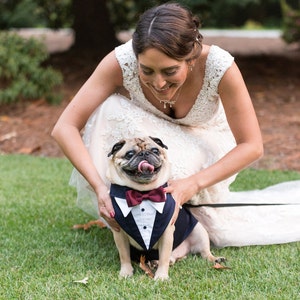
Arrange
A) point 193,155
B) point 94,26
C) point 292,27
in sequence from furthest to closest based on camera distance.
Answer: point 292,27 → point 94,26 → point 193,155

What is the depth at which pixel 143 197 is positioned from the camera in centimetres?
331

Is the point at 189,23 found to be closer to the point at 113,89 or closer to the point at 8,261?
the point at 113,89

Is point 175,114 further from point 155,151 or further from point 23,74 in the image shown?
point 23,74

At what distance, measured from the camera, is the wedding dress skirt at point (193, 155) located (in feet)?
12.9

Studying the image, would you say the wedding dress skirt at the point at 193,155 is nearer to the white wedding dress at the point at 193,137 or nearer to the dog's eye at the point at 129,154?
the white wedding dress at the point at 193,137

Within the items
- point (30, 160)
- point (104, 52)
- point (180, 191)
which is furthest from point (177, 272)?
point (104, 52)

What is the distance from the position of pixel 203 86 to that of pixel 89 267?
1259mm

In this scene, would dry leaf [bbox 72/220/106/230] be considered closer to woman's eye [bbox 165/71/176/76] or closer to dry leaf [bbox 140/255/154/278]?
dry leaf [bbox 140/255/154/278]

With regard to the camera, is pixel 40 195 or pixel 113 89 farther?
pixel 40 195

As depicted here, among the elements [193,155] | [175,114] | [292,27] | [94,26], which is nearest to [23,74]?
[94,26]

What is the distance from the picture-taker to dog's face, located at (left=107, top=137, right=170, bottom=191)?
321 cm

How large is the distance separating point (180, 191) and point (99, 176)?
0.47 metres

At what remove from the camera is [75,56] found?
12.3 m

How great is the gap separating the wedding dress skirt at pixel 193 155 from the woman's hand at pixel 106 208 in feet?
1.06
